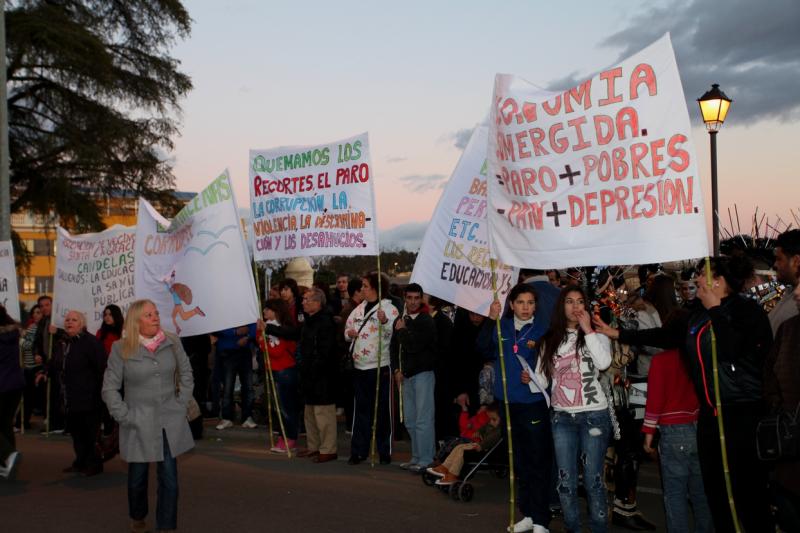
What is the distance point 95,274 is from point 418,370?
5.43 metres

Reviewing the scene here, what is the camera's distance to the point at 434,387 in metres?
10.0

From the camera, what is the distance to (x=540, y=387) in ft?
22.2

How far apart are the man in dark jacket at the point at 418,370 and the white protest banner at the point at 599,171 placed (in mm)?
2808

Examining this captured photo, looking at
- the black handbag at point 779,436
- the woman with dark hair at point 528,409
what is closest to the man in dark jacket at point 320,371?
the woman with dark hair at point 528,409

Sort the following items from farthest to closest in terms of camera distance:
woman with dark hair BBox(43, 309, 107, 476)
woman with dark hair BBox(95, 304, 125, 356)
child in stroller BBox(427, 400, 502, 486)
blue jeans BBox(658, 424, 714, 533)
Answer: woman with dark hair BBox(95, 304, 125, 356) → woman with dark hair BBox(43, 309, 107, 476) → child in stroller BBox(427, 400, 502, 486) → blue jeans BBox(658, 424, 714, 533)

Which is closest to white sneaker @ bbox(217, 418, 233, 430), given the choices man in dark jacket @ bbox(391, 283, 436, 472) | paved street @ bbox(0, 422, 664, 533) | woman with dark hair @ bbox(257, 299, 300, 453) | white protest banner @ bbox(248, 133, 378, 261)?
woman with dark hair @ bbox(257, 299, 300, 453)

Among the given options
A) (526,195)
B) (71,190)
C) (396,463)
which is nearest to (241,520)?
(396,463)

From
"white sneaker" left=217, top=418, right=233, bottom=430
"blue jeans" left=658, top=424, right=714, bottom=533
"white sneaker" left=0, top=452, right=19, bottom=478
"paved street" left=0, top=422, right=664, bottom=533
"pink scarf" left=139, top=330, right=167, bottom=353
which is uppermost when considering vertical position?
"pink scarf" left=139, top=330, right=167, bottom=353

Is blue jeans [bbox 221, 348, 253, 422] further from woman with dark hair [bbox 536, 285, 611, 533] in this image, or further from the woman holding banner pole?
woman with dark hair [bbox 536, 285, 611, 533]

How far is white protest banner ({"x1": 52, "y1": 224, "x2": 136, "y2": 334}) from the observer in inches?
485

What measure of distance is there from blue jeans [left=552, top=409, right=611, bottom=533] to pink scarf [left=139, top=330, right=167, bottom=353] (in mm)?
3160

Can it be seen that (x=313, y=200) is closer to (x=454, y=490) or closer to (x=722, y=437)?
(x=454, y=490)

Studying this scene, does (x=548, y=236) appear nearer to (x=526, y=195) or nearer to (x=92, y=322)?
(x=526, y=195)

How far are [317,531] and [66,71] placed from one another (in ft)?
72.4
